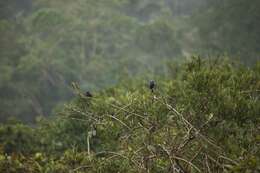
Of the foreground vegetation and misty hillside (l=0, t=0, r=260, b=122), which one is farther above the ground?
the foreground vegetation

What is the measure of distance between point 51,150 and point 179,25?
17.3 meters

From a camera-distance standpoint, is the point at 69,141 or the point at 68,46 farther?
the point at 68,46

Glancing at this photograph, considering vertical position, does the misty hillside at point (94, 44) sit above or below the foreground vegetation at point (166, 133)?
below

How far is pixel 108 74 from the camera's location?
73.8 ft

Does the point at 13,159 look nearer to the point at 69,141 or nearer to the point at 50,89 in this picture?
the point at 69,141

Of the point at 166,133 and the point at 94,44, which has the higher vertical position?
the point at 166,133

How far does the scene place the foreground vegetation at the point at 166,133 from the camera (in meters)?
3.61

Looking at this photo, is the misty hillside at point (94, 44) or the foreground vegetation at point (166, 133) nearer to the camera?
the foreground vegetation at point (166, 133)

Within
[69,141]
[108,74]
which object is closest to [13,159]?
[69,141]

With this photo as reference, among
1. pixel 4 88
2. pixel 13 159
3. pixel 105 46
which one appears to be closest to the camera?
pixel 13 159

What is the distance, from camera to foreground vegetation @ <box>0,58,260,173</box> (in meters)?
3.61

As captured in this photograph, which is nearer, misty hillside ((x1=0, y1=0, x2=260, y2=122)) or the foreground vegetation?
the foreground vegetation

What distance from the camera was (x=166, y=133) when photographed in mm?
3926

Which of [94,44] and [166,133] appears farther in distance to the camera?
[94,44]
